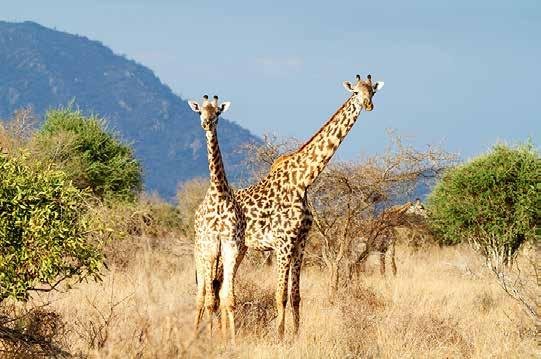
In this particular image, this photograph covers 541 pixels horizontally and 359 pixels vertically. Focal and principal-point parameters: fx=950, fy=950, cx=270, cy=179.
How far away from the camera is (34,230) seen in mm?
7625

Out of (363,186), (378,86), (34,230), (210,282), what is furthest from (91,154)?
(34,230)

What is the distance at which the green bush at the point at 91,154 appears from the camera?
77.7ft

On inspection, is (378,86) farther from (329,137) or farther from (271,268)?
(271,268)

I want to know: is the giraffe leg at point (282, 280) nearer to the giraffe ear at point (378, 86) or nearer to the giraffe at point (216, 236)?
the giraffe at point (216, 236)

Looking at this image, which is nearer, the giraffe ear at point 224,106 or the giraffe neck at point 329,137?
the giraffe ear at point 224,106

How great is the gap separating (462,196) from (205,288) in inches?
489

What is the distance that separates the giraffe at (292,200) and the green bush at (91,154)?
13174 mm

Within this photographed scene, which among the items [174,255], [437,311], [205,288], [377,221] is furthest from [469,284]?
[205,288]

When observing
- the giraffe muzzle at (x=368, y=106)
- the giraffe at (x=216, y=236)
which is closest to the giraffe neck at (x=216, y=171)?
the giraffe at (x=216, y=236)

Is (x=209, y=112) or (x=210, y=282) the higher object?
(x=209, y=112)

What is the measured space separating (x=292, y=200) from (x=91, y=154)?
53.5 feet

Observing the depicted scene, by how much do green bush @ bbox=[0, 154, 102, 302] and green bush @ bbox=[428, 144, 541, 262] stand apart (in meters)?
12.7

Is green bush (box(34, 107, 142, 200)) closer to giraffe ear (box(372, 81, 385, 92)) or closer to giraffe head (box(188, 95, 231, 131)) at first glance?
giraffe ear (box(372, 81, 385, 92))

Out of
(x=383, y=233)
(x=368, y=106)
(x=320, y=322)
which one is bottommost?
(x=320, y=322)
